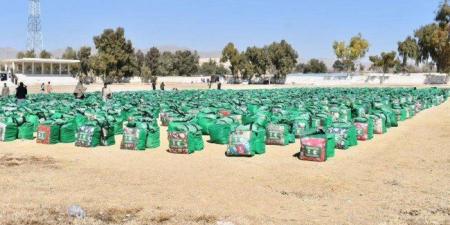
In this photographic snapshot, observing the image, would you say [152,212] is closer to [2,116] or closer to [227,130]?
[227,130]

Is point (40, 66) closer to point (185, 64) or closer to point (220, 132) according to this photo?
point (185, 64)

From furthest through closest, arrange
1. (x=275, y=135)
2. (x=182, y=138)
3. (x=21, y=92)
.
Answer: (x=21, y=92), (x=275, y=135), (x=182, y=138)

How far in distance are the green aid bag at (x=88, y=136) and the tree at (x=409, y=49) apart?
118765 mm

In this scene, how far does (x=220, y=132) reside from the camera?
15.8 metres

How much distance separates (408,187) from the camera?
10.2 metres

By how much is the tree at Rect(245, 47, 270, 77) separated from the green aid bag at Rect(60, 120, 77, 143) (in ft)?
291

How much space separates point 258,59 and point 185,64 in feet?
96.8

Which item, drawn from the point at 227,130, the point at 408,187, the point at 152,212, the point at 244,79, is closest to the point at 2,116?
the point at 227,130

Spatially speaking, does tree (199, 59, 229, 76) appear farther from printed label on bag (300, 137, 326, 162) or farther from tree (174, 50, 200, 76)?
printed label on bag (300, 137, 326, 162)

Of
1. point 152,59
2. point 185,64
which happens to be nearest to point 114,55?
point 185,64

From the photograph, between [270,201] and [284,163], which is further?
[284,163]

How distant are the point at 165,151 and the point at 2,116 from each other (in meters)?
6.44

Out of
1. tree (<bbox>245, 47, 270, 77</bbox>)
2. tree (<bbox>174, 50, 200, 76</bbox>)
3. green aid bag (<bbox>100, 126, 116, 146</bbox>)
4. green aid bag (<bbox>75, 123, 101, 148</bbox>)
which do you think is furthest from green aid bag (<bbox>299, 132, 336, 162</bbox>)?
tree (<bbox>174, 50, 200, 76</bbox>)

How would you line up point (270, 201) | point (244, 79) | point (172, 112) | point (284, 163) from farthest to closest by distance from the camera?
point (244, 79) → point (172, 112) → point (284, 163) → point (270, 201)
